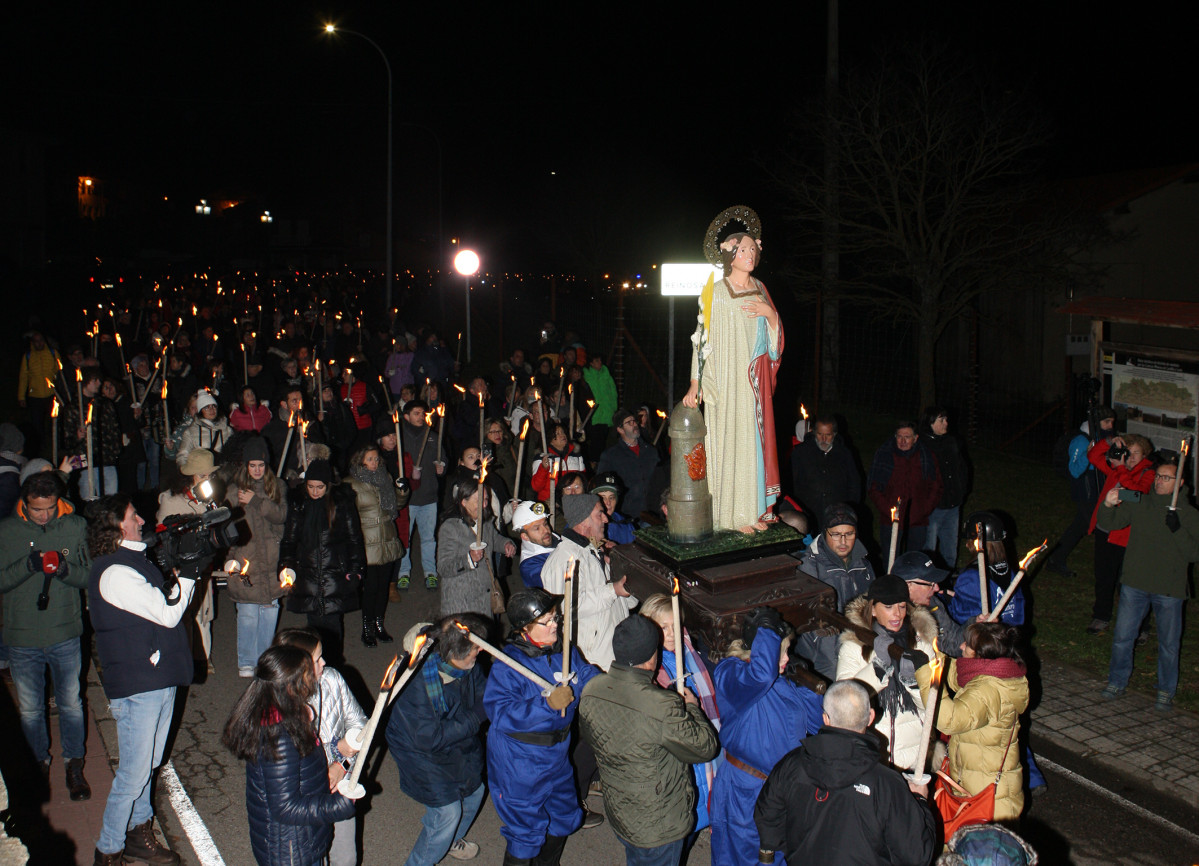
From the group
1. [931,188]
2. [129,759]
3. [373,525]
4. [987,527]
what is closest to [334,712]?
[129,759]

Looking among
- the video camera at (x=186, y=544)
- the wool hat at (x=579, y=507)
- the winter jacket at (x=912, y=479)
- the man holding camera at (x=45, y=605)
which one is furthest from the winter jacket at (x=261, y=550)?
the winter jacket at (x=912, y=479)

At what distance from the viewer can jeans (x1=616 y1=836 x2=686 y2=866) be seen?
4613mm

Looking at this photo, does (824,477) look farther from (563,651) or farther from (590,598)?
(563,651)

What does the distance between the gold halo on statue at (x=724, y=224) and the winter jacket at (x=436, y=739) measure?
3.00 m

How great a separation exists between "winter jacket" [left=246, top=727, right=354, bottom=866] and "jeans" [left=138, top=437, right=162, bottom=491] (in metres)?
9.27

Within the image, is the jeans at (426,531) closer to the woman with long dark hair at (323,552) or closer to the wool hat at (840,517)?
the woman with long dark hair at (323,552)

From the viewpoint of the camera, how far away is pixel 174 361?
13922 millimetres

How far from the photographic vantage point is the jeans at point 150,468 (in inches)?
492

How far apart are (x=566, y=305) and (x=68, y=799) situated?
17438 millimetres

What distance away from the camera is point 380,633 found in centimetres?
861

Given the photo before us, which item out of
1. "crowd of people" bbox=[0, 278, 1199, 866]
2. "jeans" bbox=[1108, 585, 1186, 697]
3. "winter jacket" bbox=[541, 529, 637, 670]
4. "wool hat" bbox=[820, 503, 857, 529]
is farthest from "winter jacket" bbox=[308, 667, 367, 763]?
"jeans" bbox=[1108, 585, 1186, 697]

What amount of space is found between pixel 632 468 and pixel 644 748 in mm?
5575

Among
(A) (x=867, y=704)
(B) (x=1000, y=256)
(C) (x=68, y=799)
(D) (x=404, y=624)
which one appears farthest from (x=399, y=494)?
(B) (x=1000, y=256)

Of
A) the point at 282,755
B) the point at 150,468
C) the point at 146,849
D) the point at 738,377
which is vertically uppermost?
the point at 738,377
